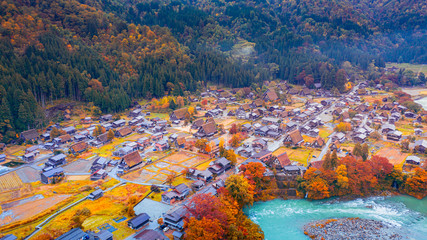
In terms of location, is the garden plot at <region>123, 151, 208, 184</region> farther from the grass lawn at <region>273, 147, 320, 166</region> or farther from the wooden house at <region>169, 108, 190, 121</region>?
the wooden house at <region>169, 108, 190, 121</region>

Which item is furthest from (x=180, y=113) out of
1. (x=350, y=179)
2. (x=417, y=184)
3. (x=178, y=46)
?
(x=417, y=184)

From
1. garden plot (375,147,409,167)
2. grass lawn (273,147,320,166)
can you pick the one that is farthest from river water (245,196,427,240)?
grass lawn (273,147,320,166)

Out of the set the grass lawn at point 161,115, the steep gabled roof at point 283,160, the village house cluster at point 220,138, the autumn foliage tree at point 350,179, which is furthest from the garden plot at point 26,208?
the grass lawn at point 161,115

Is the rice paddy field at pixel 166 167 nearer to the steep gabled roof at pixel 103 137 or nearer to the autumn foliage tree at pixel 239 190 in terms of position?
the autumn foliage tree at pixel 239 190

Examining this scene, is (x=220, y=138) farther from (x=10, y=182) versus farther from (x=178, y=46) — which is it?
(x=178, y=46)

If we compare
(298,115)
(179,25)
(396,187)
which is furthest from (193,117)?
(179,25)
